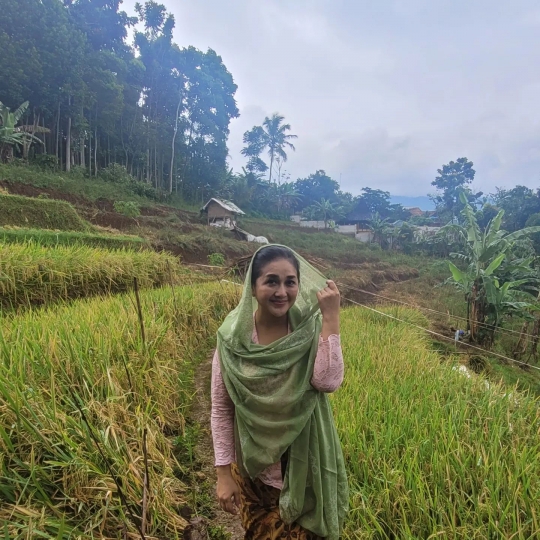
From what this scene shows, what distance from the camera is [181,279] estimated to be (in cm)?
793

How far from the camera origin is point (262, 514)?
1263 mm

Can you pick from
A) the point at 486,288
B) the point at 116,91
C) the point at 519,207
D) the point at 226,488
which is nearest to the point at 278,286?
the point at 226,488

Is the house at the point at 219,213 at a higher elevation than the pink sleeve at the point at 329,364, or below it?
higher

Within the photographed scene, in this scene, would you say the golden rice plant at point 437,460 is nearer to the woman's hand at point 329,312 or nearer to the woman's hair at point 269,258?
the woman's hand at point 329,312

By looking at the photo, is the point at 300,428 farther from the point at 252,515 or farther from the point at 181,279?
the point at 181,279

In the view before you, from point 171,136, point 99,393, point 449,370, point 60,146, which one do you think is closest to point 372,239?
point 171,136

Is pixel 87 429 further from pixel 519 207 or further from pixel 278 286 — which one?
pixel 519 207

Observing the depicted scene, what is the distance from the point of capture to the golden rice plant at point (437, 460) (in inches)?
60.7

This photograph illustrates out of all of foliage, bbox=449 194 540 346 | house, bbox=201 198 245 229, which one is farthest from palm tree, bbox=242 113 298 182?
foliage, bbox=449 194 540 346

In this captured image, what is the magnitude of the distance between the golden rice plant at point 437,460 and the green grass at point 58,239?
19.8ft

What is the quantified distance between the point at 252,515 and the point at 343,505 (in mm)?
344

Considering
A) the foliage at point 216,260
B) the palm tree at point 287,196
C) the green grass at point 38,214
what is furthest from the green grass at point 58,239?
the palm tree at point 287,196

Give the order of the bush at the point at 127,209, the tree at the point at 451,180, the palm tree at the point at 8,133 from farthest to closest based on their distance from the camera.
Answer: the tree at the point at 451,180
the bush at the point at 127,209
the palm tree at the point at 8,133

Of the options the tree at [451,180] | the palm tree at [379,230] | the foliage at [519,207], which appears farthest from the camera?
the tree at [451,180]
